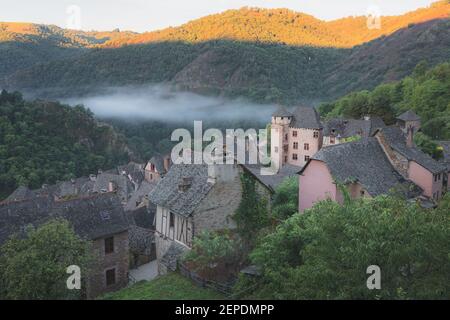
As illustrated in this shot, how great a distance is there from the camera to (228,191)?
100.0 feet

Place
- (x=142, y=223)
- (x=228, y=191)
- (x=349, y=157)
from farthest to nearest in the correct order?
1. (x=142, y=223)
2. (x=349, y=157)
3. (x=228, y=191)

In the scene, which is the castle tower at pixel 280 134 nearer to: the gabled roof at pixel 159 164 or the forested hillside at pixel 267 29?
the gabled roof at pixel 159 164

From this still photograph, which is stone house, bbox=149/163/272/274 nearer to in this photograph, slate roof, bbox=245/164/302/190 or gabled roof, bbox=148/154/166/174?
slate roof, bbox=245/164/302/190

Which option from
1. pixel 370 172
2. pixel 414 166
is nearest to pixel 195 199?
pixel 370 172

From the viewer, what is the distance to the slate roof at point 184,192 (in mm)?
30219

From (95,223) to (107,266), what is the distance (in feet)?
10.9

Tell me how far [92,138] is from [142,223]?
71.6 m

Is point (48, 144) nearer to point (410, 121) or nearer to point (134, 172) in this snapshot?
point (134, 172)

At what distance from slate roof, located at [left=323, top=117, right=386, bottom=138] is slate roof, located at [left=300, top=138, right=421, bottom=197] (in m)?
28.0

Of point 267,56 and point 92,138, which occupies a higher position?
point 267,56

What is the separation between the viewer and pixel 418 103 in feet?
266

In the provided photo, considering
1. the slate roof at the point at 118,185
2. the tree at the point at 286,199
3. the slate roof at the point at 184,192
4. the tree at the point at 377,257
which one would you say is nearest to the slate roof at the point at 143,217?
the tree at the point at 286,199
